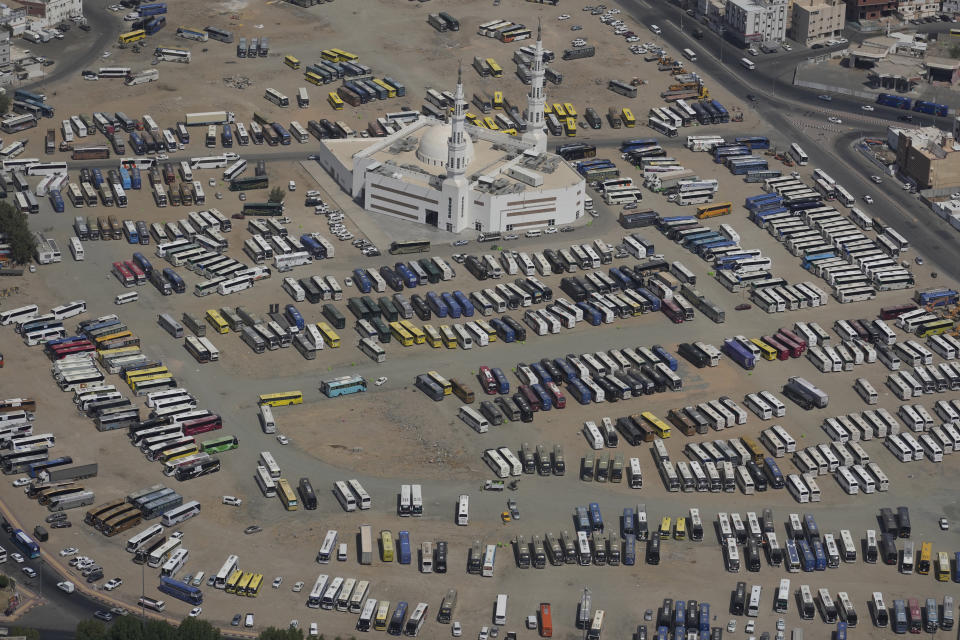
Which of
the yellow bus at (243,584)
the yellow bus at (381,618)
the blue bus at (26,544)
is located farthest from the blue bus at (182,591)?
the yellow bus at (381,618)

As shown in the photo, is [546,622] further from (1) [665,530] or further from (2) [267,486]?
(2) [267,486]

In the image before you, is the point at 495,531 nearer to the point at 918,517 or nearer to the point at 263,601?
the point at 263,601

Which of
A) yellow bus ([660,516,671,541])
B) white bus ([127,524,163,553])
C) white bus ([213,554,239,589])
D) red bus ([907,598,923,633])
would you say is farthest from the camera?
yellow bus ([660,516,671,541])

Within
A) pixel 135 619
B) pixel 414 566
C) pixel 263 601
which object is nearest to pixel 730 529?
pixel 414 566

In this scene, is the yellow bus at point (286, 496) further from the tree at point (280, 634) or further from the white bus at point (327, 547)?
the tree at point (280, 634)

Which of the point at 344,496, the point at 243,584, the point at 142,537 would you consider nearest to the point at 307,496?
the point at 344,496

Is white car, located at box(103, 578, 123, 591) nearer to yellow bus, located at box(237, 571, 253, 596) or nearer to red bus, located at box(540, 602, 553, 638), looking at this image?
yellow bus, located at box(237, 571, 253, 596)

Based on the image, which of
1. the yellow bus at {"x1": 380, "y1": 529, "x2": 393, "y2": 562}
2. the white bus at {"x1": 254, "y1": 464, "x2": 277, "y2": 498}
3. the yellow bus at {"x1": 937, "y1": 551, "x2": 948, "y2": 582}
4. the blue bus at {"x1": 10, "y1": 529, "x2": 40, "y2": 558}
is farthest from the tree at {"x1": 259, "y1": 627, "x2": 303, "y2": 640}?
the yellow bus at {"x1": 937, "y1": 551, "x2": 948, "y2": 582}
